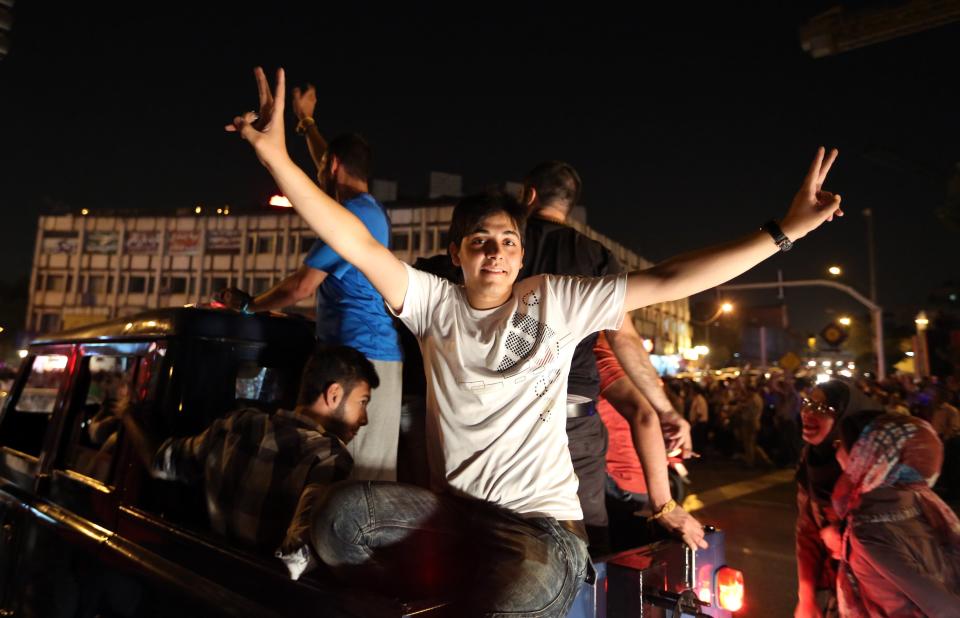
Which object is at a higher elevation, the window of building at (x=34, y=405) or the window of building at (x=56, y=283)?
the window of building at (x=56, y=283)

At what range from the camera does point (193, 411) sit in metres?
2.80

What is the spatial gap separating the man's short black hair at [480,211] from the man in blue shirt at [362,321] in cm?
78

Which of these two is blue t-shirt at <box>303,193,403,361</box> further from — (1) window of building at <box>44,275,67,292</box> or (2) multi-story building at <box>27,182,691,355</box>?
(1) window of building at <box>44,275,67,292</box>

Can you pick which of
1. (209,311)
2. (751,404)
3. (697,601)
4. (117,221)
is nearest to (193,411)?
(209,311)

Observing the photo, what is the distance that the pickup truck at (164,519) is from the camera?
1.94 metres

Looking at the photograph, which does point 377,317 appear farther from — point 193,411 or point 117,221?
point 117,221

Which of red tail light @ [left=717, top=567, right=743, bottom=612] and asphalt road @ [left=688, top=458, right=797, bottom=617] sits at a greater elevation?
red tail light @ [left=717, top=567, right=743, bottom=612]

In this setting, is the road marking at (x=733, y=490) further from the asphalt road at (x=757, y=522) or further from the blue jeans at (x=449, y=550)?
the blue jeans at (x=449, y=550)

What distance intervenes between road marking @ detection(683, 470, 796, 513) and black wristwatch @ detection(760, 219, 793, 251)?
8.25 metres

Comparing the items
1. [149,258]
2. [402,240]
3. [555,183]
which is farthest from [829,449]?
[149,258]

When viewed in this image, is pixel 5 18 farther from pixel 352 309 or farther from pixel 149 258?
pixel 149 258

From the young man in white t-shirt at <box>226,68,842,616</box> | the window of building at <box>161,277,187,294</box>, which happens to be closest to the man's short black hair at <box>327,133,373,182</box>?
the young man in white t-shirt at <box>226,68,842,616</box>

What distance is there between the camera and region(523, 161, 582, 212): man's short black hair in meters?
3.18

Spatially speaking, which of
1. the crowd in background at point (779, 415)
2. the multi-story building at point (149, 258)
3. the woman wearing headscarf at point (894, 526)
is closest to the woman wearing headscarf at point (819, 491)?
the woman wearing headscarf at point (894, 526)
